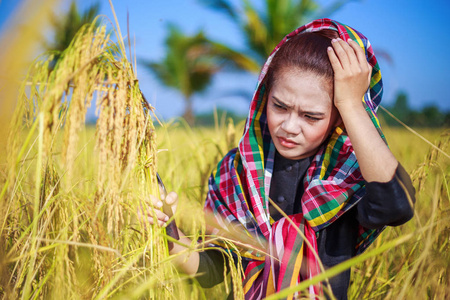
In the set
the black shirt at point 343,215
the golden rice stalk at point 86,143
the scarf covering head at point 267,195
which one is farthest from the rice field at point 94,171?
the scarf covering head at point 267,195

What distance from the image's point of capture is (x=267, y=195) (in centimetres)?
114

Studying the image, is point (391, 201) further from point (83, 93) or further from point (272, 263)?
point (83, 93)

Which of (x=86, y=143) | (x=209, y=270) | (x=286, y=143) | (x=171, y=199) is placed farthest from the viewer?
(x=209, y=270)

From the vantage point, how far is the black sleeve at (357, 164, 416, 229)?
0.87m

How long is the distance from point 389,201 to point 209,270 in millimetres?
644

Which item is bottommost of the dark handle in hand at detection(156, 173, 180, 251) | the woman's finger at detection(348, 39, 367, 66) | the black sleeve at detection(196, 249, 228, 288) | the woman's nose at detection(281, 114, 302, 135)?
the black sleeve at detection(196, 249, 228, 288)

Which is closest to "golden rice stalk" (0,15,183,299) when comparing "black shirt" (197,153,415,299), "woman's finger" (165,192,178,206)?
"woman's finger" (165,192,178,206)

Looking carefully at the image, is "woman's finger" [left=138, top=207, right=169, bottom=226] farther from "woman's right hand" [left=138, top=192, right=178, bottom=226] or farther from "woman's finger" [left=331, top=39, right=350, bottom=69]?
"woman's finger" [left=331, top=39, right=350, bottom=69]

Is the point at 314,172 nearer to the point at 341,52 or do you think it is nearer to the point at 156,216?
the point at 341,52

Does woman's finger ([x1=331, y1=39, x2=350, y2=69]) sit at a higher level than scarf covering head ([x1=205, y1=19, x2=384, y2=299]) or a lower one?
higher

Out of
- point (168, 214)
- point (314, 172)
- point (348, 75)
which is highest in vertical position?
point (348, 75)

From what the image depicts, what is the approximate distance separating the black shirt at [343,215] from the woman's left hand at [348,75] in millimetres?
234

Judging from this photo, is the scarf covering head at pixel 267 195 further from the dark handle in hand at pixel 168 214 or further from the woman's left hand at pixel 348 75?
the dark handle in hand at pixel 168 214

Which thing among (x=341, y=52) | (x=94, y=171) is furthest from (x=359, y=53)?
(x=94, y=171)
